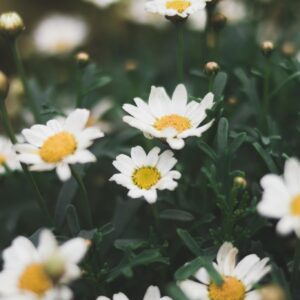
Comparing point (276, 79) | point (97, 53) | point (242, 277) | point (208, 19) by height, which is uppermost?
point (208, 19)

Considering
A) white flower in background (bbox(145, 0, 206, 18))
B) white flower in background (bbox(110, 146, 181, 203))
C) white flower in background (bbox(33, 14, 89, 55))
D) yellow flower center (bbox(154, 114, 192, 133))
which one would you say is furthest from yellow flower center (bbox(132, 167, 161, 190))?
white flower in background (bbox(33, 14, 89, 55))

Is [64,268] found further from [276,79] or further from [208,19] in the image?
[276,79]

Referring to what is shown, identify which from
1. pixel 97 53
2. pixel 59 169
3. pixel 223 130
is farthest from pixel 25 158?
pixel 97 53

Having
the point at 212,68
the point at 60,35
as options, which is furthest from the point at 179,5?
the point at 60,35

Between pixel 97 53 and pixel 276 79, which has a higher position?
pixel 276 79

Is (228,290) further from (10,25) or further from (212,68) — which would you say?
(10,25)

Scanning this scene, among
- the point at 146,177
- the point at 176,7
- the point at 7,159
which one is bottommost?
the point at 7,159

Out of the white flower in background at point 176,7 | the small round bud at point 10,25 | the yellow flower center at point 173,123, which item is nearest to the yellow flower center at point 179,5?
the white flower in background at point 176,7
